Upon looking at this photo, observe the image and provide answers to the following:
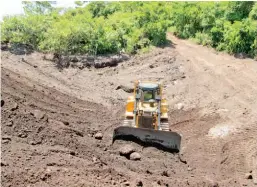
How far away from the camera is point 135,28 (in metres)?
27.0

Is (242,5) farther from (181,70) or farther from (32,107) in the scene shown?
(32,107)

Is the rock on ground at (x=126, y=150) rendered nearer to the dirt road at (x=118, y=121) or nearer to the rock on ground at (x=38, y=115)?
the dirt road at (x=118, y=121)

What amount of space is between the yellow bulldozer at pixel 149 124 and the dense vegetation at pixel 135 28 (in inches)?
421

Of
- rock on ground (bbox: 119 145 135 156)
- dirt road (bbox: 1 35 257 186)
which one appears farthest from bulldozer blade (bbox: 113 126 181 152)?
rock on ground (bbox: 119 145 135 156)

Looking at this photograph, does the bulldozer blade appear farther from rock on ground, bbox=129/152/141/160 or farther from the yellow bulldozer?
rock on ground, bbox=129/152/141/160

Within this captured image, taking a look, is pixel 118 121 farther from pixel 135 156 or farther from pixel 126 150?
pixel 135 156

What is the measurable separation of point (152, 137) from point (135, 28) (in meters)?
16.1

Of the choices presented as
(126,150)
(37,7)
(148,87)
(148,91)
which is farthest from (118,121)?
(37,7)

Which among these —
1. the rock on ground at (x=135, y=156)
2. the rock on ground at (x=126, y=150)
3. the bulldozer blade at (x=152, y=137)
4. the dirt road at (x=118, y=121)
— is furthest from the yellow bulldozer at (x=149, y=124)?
the rock on ground at (x=135, y=156)

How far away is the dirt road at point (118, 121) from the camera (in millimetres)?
9904

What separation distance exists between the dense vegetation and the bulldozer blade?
11550 mm

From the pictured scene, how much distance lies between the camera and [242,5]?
2588cm

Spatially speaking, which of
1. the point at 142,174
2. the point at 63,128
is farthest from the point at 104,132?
the point at 142,174

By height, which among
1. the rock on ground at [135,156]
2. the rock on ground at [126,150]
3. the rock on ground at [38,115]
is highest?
the rock on ground at [38,115]
